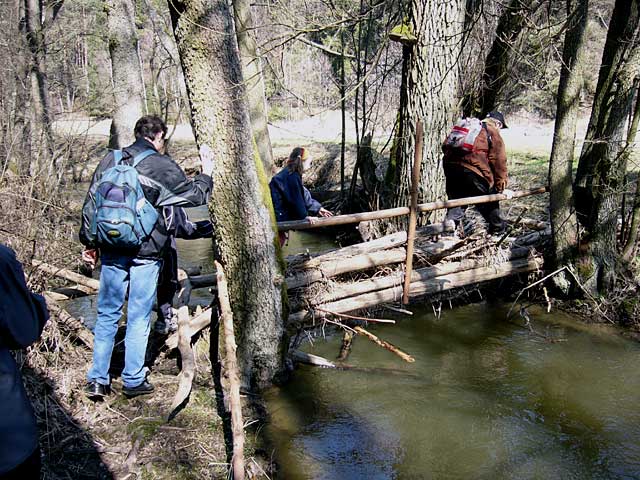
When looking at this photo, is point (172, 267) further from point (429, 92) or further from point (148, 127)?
point (429, 92)

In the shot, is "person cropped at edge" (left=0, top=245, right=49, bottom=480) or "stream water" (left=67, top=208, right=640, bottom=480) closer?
"person cropped at edge" (left=0, top=245, right=49, bottom=480)

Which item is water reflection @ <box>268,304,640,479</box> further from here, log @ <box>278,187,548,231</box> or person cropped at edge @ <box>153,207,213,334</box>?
log @ <box>278,187,548,231</box>

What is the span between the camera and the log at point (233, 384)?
10.8ft

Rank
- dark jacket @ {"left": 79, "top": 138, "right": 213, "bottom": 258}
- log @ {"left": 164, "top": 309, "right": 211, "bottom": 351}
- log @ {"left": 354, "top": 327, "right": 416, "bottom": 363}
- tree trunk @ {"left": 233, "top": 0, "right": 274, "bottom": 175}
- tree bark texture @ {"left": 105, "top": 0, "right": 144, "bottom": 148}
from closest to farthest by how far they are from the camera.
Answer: dark jacket @ {"left": 79, "top": 138, "right": 213, "bottom": 258}, log @ {"left": 164, "top": 309, "right": 211, "bottom": 351}, log @ {"left": 354, "top": 327, "right": 416, "bottom": 363}, tree bark texture @ {"left": 105, "top": 0, "right": 144, "bottom": 148}, tree trunk @ {"left": 233, "top": 0, "right": 274, "bottom": 175}

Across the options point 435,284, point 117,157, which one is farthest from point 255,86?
point 117,157

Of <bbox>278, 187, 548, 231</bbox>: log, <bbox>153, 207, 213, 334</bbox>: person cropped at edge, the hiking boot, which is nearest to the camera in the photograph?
<bbox>153, 207, 213, 334</bbox>: person cropped at edge

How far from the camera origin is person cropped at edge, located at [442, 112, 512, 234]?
6914mm

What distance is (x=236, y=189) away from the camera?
4.60 metres

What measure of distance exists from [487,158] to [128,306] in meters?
4.83

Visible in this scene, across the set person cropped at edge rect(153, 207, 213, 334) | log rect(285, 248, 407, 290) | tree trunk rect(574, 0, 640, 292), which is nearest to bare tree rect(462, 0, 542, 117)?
tree trunk rect(574, 0, 640, 292)

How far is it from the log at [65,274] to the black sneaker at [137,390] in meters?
1.41

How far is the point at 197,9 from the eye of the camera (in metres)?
4.21

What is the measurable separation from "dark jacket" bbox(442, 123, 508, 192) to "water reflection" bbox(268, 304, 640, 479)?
6.53 feet

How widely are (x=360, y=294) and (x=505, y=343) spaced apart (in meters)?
1.84
